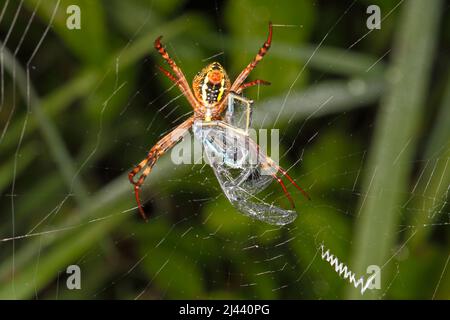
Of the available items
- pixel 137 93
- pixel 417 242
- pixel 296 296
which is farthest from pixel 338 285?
pixel 137 93

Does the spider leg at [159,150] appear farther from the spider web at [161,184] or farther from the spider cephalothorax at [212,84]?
the spider cephalothorax at [212,84]

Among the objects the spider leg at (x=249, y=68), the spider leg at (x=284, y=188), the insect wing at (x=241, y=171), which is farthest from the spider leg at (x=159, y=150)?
the spider leg at (x=284, y=188)

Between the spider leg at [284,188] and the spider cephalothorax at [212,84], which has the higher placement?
the spider cephalothorax at [212,84]

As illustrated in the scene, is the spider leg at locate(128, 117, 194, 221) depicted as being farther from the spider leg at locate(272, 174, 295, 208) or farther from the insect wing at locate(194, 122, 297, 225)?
the spider leg at locate(272, 174, 295, 208)

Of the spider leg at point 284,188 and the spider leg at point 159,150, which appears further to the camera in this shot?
the spider leg at point 159,150

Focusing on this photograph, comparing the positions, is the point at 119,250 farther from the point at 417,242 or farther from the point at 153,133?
the point at 417,242

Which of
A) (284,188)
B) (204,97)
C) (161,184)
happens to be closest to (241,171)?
(284,188)

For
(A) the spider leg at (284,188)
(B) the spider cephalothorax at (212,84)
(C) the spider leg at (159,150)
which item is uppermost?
(B) the spider cephalothorax at (212,84)

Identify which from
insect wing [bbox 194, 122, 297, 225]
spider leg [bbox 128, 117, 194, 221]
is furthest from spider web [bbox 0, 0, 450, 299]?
insect wing [bbox 194, 122, 297, 225]
